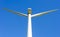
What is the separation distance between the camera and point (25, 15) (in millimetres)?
37094

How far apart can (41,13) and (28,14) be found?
312 cm

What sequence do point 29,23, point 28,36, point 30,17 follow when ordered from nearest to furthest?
1. point 28,36
2. point 29,23
3. point 30,17

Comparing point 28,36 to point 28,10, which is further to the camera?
point 28,10

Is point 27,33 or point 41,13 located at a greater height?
point 41,13

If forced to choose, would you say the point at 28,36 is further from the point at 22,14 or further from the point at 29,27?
the point at 22,14

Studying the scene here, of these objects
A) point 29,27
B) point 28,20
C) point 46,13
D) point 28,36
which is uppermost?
point 46,13

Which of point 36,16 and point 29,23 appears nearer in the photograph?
point 29,23

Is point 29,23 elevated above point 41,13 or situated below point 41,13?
below

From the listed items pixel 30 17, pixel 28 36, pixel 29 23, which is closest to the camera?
pixel 28 36

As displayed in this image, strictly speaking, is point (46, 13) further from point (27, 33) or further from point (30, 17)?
point (27, 33)

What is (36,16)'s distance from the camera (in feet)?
122

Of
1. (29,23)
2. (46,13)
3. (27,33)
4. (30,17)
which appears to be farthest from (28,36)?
(46,13)

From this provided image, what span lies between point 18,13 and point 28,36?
24.9 ft

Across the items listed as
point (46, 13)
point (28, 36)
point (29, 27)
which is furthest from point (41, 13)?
point (28, 36)
